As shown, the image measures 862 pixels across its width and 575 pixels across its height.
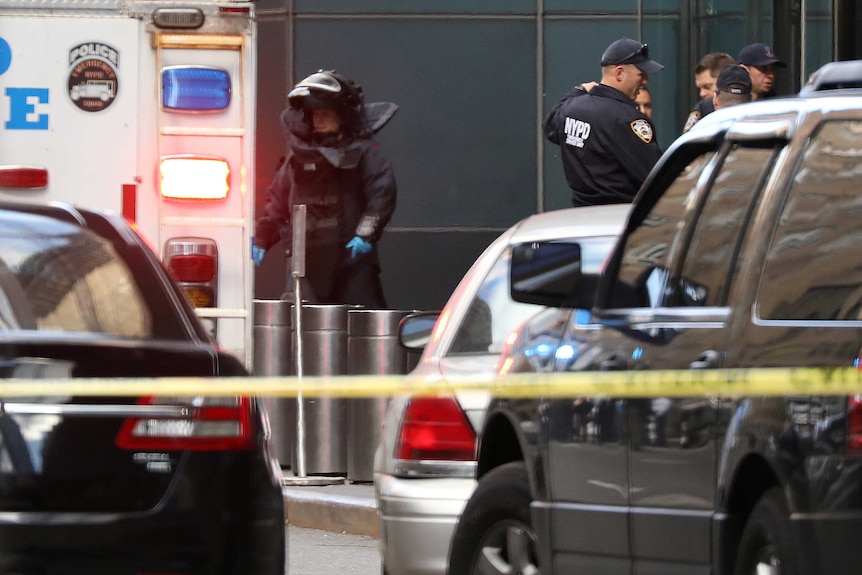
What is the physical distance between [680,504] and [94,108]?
5.13m

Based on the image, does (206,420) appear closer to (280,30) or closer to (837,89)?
(837,89)

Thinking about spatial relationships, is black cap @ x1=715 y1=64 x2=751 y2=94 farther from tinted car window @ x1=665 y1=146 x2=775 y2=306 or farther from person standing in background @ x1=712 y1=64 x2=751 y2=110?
tinted car window @ x1=665 y1=146 x2=775 y2=306

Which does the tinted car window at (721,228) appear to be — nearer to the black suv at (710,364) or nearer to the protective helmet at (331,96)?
the black suv at (710,364)

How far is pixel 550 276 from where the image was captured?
5227 millimetres

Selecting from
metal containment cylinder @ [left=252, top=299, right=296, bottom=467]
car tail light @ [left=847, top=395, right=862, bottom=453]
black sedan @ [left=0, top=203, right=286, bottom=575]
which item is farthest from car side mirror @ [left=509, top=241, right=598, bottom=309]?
metal containment cylinder @ [left=252, top=299, right=296, bottom=467]

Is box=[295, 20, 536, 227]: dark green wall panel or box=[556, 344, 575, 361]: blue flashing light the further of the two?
box=[295, 20, 536, 227]: dark green wall panel

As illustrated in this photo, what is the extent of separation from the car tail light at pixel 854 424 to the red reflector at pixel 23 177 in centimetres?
470

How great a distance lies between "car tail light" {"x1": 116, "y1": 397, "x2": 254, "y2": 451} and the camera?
16.3 feet

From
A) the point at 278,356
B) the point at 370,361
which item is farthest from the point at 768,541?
the point at 278,356

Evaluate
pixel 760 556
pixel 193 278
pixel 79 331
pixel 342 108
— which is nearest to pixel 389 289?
pixel 342 108

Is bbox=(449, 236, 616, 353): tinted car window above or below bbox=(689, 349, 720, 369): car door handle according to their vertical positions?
above

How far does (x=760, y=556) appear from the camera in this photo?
3939mm

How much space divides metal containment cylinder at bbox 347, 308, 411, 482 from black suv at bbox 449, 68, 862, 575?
453 cm

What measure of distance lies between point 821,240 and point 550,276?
1356 millimetres
